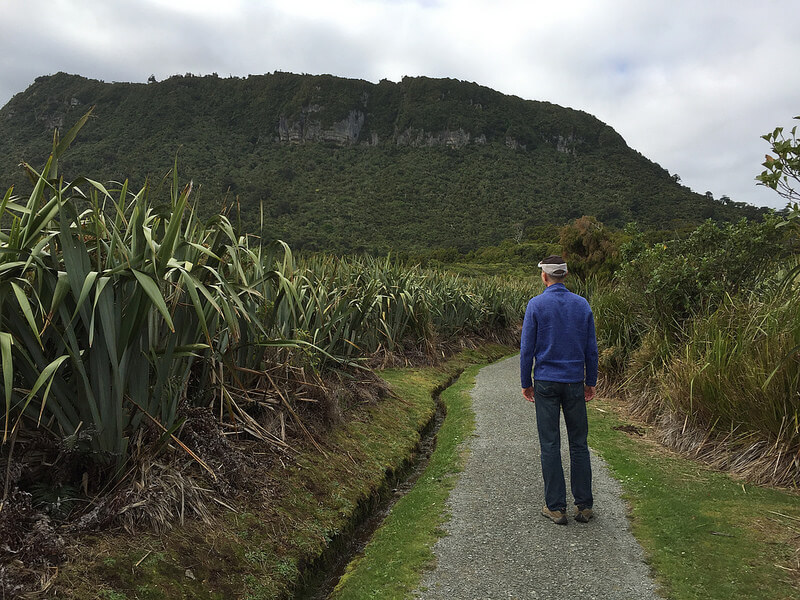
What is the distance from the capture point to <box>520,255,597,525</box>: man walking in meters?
3.89

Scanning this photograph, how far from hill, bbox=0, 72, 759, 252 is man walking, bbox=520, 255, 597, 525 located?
38.9 meters

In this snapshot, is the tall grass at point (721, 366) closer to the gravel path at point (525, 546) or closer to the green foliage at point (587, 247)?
the gravel path at point (525, 546)

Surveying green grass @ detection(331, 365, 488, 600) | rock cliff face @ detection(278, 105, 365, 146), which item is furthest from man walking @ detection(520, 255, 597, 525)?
rock cliff face @ detection(278, 105, 365, 146)

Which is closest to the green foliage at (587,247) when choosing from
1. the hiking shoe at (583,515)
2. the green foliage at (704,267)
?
the green foliage at (704,267)

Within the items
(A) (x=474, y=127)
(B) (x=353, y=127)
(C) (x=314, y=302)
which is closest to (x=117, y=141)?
(B) (x=353, y=127)

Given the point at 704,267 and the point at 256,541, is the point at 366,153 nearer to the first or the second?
the point at 704,267

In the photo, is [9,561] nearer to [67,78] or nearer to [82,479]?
[82,479]

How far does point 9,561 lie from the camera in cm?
213

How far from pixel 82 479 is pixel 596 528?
3.39 meters

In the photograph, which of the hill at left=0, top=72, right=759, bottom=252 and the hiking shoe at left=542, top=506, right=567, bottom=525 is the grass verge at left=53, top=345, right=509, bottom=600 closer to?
the hiking shoe at left=542, top=506, right=567, bottom=525

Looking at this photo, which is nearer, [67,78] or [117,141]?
[117,141]

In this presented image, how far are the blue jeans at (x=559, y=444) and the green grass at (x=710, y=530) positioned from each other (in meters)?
0.45

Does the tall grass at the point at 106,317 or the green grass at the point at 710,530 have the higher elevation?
the tall grass at the point at 106,317

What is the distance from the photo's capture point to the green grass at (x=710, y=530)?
2.86m
